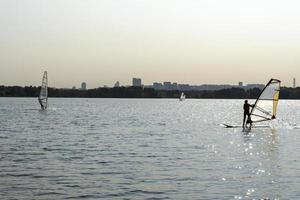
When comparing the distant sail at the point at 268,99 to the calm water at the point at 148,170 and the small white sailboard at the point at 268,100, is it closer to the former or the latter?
the small white sailboard at the point at 268,100

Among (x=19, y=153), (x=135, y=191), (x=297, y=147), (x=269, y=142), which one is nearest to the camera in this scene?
(x=135, y=191)

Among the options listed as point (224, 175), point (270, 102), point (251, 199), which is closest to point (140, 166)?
point (224, 175)

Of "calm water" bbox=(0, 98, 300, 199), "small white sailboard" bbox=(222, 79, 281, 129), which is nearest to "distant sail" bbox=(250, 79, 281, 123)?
"small white sailboard" bbox=(222, 79, 281, 129)

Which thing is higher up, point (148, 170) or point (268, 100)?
point (268, 100)

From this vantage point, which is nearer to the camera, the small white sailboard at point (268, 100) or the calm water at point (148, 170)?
the calm water at point (148, 170)

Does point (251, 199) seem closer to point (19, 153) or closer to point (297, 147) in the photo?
point (19, 153)

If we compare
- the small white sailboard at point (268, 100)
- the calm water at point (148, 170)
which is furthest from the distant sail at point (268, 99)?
the calm water at point (148, 170)

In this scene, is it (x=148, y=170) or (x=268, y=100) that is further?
(x=268, y=100)

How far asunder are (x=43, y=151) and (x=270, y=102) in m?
24.0

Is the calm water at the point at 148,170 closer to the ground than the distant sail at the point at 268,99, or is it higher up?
closer to the ground

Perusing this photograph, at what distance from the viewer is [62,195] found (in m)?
15.7

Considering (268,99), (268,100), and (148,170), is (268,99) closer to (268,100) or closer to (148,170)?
(268,100)

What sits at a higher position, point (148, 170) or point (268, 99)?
point (268, 99)

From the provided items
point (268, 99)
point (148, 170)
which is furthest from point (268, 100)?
point (148, 170)
